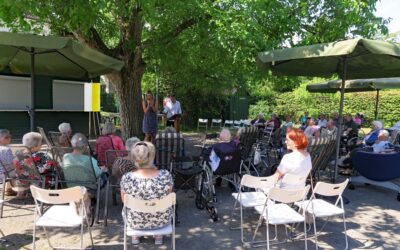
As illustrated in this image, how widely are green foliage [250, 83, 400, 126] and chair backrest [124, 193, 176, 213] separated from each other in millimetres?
19094

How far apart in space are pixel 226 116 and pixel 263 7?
47.1 feet

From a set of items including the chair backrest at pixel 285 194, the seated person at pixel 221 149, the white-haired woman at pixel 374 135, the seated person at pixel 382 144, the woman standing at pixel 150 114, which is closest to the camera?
the chair backrest at pixel 285 194

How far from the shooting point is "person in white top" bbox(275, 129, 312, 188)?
4.08 metres

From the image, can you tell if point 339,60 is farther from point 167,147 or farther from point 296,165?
point 167,147

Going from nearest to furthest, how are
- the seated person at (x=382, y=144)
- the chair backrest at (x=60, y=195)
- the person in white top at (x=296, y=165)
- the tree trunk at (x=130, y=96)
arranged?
the chair backrest at (x=60, y=195)
the person in white top at (x=296, y=165)
the seated person at (x=382, y=144)
the tree trunk at (x=130, y=96)

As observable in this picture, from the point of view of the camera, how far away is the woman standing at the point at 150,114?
27.0ft

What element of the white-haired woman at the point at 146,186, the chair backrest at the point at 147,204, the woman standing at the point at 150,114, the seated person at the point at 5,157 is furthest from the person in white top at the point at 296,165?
the woman standing at the point at 150,114

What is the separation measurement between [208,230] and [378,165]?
10.9ft

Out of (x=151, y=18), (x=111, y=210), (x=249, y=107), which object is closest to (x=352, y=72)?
(x=151, y=18)

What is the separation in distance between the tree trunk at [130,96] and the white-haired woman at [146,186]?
5.79 meters

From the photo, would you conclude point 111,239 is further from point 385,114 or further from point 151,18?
point 385,114

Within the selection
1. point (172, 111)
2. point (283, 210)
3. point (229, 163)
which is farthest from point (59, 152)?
point (172, 111)

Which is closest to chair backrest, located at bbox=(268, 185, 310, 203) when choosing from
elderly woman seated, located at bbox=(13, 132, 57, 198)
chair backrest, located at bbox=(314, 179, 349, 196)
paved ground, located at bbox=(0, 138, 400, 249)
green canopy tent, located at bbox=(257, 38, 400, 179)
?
chair backrest, located at bbox=(314, 179, 349, 196)

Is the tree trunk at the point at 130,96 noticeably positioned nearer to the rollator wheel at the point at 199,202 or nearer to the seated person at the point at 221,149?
the seated person at the point at 221,149
